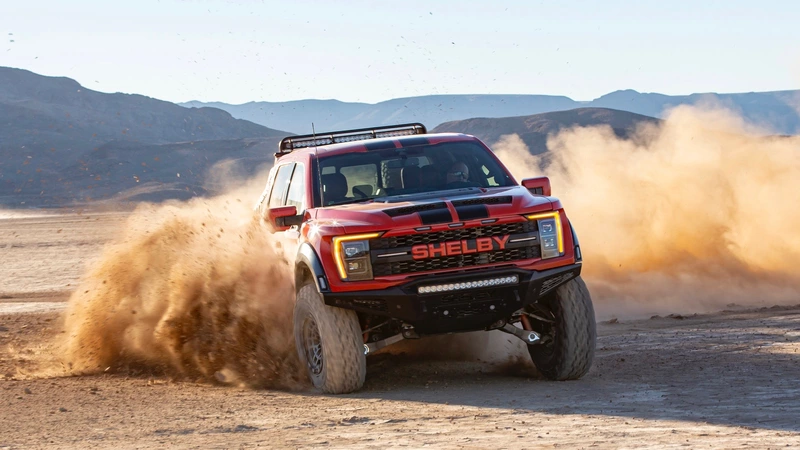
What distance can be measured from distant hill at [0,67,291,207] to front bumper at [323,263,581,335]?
5382 centimetres

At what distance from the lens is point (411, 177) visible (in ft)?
28.3

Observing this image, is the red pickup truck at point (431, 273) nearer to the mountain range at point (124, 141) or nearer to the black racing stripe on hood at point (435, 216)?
the black racing stripe on hood at point (435, 216)

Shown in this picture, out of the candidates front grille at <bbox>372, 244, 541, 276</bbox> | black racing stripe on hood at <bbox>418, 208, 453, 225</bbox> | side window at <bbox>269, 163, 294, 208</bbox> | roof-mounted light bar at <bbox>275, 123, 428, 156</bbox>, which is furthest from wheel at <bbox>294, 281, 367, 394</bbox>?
roof-mounted light bar at <bbox>275, 123, 428, 156</bbox>

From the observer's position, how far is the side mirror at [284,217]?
327 inches

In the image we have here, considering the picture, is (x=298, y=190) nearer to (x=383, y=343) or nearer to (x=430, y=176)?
(x=430, y=176)

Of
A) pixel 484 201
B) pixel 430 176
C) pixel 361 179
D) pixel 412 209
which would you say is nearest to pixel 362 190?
pixel 361 179

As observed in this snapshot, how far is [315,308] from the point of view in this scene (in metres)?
7.82

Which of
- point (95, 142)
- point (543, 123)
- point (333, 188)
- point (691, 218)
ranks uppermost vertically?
point (95, 142)

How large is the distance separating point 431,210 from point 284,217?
137 cm

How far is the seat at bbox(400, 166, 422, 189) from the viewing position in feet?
28.1

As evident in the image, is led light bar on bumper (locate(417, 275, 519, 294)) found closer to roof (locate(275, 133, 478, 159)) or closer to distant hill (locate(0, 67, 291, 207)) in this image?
roof (locate(275, 133, 478, 159))

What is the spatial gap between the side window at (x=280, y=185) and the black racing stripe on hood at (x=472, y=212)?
7.36ft

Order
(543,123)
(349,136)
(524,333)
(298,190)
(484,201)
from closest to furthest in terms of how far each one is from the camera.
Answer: (484,201) → (524,333) → (298,190) → (349,136) → (543,123)

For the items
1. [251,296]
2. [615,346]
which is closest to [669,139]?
[615,346]
